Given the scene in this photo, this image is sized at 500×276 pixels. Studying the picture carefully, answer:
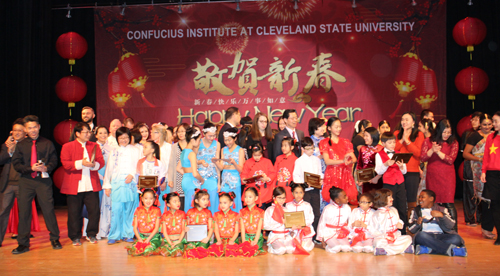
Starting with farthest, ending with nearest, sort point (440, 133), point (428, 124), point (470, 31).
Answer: point (470, 31), point (428, 124), point (440, 133)

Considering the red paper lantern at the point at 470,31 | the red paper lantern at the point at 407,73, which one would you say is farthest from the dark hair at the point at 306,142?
the red paper lantern at the point at 470,31

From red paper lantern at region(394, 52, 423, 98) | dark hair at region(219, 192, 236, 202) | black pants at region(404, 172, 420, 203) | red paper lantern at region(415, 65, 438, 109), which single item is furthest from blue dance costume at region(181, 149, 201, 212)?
red paper lantern at region(415, 65, 438, 109)

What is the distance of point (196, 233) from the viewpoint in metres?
4.54

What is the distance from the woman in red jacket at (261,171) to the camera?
4.87 meters

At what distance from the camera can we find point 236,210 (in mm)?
4969

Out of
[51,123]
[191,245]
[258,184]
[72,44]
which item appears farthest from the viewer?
[51,123]

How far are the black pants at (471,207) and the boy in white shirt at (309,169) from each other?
2487 millimetres

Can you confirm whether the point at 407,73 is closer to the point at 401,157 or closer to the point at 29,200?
the point at 401,157

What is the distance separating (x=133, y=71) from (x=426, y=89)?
5.04 m

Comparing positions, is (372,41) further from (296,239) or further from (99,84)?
(99,84)

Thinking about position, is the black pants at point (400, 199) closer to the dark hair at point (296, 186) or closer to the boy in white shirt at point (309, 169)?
the boy in white shirt at point (309, 169)

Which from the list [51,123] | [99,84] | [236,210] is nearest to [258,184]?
[236,210]

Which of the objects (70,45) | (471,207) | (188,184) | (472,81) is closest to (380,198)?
(188,184)

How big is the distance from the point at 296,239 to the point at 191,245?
110cm
